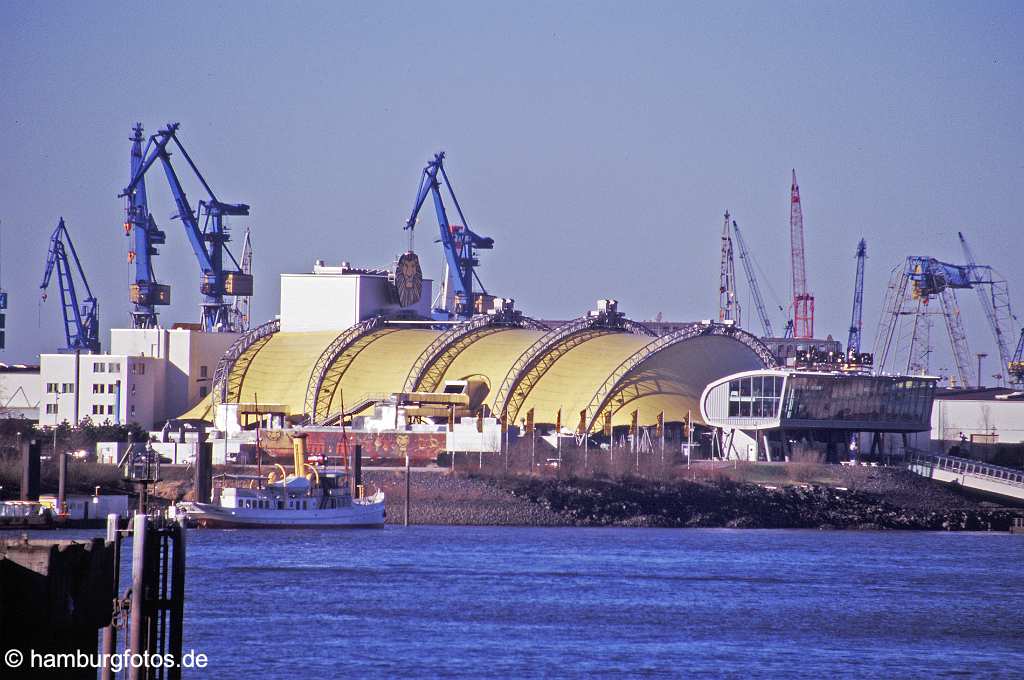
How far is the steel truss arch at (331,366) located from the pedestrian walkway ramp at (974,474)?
36.0 meters

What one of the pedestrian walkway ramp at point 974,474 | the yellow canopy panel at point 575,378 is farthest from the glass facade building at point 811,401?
the yellow canopy panel at point 575,378

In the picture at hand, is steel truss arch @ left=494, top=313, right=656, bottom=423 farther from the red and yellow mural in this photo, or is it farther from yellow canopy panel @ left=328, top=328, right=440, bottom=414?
the red and yellow mural

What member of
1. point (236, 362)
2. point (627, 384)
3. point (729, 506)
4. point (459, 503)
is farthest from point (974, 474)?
point (236, 362)

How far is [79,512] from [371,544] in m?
13.7

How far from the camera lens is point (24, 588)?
32500 mm

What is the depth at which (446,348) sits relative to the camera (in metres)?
123

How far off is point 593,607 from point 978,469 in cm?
5384

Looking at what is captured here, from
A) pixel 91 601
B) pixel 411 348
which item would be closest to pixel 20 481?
pixel 411 348

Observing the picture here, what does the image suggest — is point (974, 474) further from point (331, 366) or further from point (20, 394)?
point (20, 394)

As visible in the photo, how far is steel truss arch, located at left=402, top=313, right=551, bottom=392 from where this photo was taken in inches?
4749

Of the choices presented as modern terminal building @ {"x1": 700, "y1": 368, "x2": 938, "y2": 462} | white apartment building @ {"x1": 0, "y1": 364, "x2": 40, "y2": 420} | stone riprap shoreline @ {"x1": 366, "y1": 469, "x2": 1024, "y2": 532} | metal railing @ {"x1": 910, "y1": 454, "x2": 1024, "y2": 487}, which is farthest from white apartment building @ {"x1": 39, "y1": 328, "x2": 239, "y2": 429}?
metal railing @ {"x1": 910, "y1": 454, "x2": 1024, "y2": 487}

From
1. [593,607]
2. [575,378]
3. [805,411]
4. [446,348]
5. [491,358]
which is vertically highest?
[446,348]

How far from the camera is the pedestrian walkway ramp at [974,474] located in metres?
105

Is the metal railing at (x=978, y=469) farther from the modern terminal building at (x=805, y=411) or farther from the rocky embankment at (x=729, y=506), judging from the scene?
the modern terminal building at (x=805, y=411)
